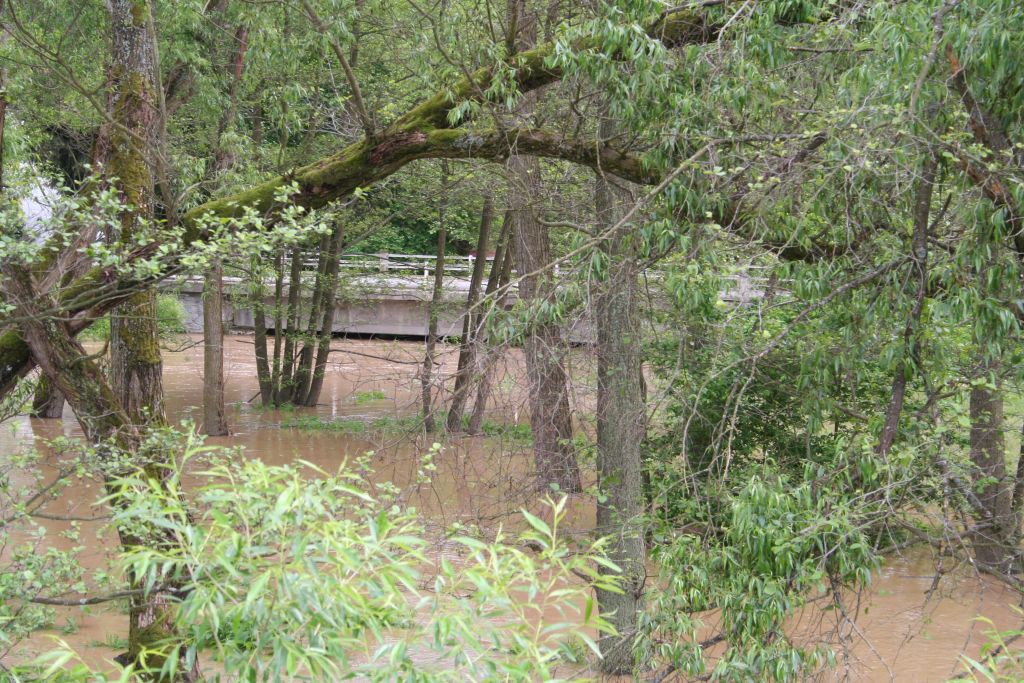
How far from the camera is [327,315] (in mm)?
16797

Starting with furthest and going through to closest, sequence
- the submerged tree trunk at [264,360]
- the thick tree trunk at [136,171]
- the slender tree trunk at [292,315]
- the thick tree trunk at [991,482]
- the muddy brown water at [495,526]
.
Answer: the submerged tree trunk at [264,360] < the slender tree trunk at [292,315] < the thick tree trunk at [136,171] < the muddy brown water at [495,526] < the thick tree trunk at [991,482]

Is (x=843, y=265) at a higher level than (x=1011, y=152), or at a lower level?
lower

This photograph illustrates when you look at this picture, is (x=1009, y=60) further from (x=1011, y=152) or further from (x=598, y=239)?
(x=598, y=239)

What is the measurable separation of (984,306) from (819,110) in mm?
1774

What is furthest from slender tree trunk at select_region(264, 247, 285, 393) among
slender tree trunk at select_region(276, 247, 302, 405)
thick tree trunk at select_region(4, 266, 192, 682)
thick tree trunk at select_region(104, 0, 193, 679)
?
thick tree trunk at select_region(4, 266, 192, 682)

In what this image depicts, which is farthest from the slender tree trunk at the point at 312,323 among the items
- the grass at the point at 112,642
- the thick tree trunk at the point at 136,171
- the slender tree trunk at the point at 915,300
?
the slender tree trunk at the point at 915,300

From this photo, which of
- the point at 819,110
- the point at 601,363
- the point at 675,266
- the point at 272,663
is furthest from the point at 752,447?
the point at 272,663

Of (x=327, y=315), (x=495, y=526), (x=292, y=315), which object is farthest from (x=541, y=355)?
(x=327, y=315)

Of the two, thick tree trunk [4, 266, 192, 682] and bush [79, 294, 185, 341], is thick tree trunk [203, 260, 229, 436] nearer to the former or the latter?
bush [79, 294, 185, 341]

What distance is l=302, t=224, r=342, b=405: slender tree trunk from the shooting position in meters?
15.9

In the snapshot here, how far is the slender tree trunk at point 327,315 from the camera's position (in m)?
15.9

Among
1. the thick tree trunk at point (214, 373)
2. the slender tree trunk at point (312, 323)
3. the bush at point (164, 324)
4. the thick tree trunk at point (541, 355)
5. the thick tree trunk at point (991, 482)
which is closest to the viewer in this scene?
the thick tree trunk at point (991, 482)

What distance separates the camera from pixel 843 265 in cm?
502

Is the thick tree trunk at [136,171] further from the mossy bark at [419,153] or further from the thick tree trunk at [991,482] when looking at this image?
the thick tree trunk at [991,482]
